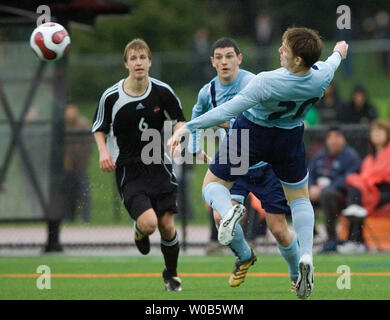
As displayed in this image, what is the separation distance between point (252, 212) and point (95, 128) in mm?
4653

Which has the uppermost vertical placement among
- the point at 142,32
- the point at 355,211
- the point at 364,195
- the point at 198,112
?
the point at 142,32

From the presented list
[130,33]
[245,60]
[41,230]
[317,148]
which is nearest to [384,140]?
[317,148]

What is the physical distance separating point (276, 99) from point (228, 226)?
1080 mm

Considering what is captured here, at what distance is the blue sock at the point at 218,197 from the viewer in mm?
8781

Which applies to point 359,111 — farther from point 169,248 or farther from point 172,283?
point 172,283

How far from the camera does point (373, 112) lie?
18.0 metres

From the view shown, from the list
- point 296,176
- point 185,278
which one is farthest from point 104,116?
point 296,176

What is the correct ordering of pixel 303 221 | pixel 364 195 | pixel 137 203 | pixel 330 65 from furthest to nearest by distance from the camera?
pixel 364 195 < pixel 137 203 < pixel 303 221 < pixel 330 65

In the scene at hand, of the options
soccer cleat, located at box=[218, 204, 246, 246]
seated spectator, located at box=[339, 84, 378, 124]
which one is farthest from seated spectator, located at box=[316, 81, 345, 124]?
soccer cleat, located at box=[218, 204, 246, 246]

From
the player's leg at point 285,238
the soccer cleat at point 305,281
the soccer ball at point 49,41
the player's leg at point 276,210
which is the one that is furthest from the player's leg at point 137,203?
the soccer cleat at point 305,281

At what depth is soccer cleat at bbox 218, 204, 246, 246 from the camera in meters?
8.34

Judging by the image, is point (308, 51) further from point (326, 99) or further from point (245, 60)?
point (245, 60)

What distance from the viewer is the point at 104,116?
10.2 m

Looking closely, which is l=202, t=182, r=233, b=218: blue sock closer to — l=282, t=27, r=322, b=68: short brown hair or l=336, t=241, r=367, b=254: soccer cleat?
l=282, t=27, r=322, b=68: short brown hair
